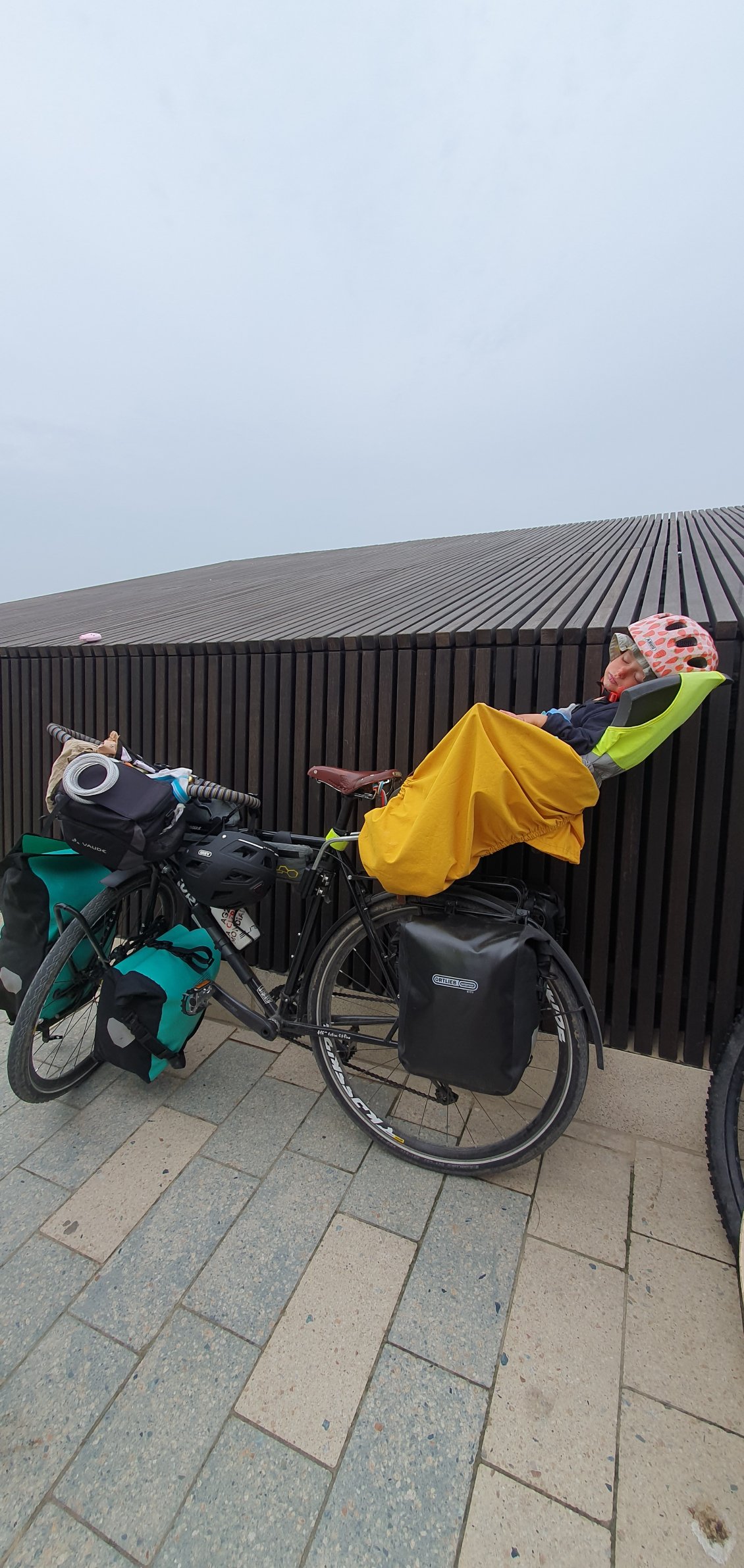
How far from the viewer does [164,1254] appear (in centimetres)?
180

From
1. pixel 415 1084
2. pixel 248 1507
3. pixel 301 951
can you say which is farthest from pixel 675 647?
pixel 248 1507

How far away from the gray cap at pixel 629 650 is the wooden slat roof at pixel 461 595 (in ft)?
0.81

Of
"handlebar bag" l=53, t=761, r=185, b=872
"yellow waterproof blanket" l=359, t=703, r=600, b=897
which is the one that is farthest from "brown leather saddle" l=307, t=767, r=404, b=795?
"handlebar bag" l=53, t=761, r=185, b=872

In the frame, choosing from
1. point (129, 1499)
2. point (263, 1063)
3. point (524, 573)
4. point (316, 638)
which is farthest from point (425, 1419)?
point (524, 573)

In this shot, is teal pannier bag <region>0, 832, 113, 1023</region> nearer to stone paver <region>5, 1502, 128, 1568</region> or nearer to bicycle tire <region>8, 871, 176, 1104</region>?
bicycle tire <region>8, 871, 176, 1104</region>

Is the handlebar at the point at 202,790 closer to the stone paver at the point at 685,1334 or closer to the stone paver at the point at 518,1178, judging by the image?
the stone paver at the point at 518,1178

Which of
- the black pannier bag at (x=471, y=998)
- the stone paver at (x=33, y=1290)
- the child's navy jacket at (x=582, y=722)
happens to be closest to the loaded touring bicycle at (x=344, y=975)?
the black pannier bag at (x=471, y=998)

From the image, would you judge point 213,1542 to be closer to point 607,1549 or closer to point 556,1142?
point 607,1549

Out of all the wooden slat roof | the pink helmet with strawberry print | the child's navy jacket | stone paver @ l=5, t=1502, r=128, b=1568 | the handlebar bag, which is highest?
the wooden slat roof

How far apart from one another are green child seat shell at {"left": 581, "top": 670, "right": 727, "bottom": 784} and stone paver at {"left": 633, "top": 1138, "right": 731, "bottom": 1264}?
4.43 ft

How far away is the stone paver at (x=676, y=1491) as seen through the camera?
121cm

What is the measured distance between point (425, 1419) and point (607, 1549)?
1.31 ft

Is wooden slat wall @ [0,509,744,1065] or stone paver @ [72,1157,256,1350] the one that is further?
wooden slat wall @ [0,509,744,1065]

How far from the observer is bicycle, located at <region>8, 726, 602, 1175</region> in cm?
193
